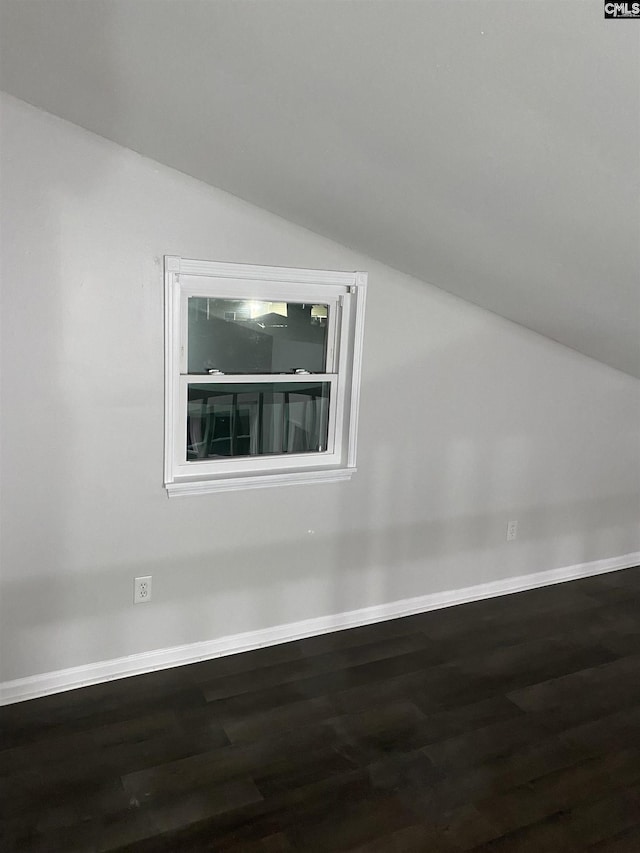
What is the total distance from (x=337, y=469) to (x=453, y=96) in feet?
7.01

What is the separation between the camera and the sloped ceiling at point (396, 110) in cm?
124

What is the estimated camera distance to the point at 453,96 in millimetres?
1462

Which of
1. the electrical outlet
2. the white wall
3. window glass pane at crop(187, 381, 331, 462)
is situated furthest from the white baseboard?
window glass pane at crop(187, 381, 331, 462)

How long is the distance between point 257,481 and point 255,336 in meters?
0.68

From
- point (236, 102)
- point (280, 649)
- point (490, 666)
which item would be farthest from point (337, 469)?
point (236, 102)

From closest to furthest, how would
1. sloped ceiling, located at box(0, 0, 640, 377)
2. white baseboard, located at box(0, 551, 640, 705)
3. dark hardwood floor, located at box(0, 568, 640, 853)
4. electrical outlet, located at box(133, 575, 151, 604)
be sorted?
sloped ceiling, located at box(0, 0, 640, 377) → dark hardwood floor, located at box(0, 568, 640, 853) → white baseboard, located at box(0, 551, 640, 705) → electrical outlet, located at box(133, 575, 151, 604)

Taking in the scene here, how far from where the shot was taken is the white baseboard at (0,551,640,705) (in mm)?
2865

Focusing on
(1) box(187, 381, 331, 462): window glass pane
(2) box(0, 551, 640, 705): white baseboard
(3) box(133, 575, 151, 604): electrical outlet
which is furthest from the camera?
(1) box(187, 381, 331, 462): window glass pane

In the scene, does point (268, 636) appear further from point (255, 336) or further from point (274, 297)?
point (274, 297)

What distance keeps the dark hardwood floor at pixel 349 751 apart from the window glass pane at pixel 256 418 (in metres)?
1.00

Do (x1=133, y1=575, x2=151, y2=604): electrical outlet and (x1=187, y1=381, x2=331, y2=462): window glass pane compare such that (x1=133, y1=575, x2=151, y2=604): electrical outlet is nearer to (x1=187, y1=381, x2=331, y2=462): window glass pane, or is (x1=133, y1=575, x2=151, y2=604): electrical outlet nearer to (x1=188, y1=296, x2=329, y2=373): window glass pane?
(x1=187, y1=381, x2=331, y2=462): window glass pane

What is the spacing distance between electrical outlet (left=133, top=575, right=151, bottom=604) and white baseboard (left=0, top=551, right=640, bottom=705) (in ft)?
0.85

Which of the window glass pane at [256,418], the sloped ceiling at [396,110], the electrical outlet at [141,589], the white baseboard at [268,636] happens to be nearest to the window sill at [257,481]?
the window glass pane at [256,418]

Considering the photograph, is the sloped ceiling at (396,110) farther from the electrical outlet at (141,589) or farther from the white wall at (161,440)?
the electrical outlet at (141,589)
